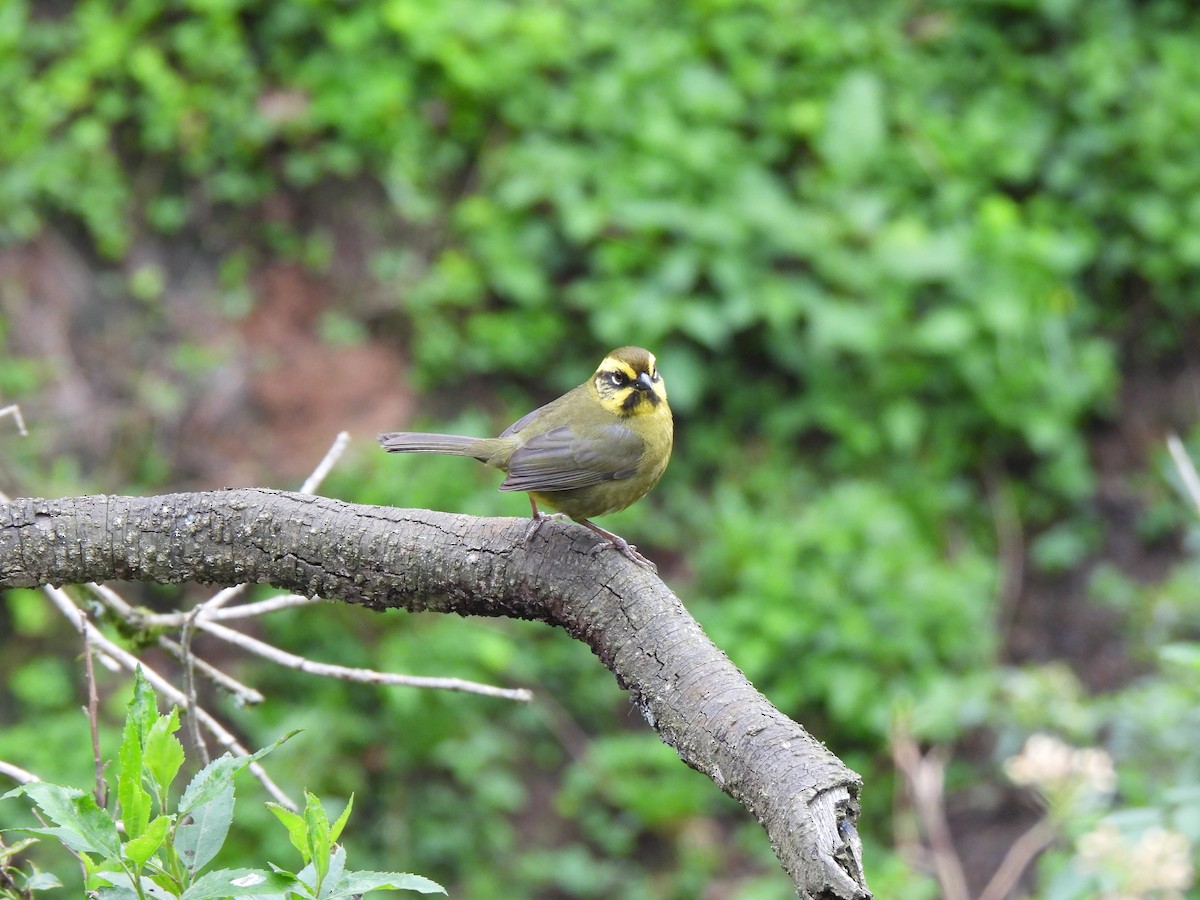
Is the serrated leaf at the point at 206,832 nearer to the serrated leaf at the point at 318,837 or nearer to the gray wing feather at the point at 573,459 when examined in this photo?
the serrated leaf at the point at 318,837

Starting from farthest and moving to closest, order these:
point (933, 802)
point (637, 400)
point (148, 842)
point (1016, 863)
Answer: point (1016, 863), point (933, 802), point (637, 400), point (148, 842)

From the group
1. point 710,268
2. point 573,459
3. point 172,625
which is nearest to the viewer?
point 172,625

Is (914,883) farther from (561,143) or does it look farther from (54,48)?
(54,48)

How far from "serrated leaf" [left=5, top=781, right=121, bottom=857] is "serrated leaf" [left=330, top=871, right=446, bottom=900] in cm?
32

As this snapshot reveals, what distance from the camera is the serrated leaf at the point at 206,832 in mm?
1893

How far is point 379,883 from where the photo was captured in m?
1.84

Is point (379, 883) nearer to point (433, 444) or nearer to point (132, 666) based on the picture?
point (132, 666)

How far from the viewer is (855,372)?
743cm

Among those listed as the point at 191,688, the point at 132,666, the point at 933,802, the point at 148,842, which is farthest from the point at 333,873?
the point at 933,802

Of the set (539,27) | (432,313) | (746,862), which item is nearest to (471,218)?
(432,313)

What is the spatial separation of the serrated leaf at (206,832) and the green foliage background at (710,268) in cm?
436

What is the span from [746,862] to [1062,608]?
7.80ft

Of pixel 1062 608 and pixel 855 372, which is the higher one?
pixel 855 372

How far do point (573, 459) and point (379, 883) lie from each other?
2077 millimetres
